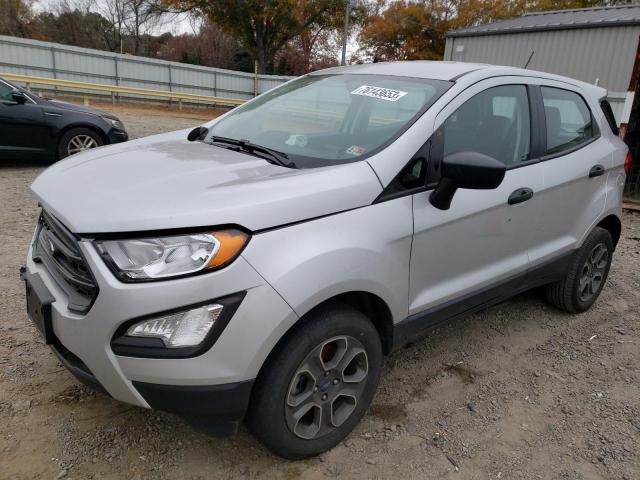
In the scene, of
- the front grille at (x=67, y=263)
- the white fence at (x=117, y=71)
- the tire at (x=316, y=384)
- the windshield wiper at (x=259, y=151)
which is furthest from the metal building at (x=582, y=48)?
the white fence at (x=117, y=71)

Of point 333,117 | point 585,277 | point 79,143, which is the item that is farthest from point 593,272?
point 79,143

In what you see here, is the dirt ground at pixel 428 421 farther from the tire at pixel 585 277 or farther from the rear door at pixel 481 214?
the rear door at pixel 481 214

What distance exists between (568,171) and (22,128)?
22.9ft

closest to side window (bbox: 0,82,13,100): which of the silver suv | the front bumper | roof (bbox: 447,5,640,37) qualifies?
the silver suv

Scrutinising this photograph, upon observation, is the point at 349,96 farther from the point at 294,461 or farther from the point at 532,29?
the point at 532,29

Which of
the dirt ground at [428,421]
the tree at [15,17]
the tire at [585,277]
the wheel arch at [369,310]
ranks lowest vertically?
the dirt ground at [428,421]

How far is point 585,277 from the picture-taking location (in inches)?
152

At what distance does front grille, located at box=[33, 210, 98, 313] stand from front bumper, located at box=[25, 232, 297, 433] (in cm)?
5

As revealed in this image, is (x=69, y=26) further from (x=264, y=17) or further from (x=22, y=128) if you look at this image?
(x=22, y=128)

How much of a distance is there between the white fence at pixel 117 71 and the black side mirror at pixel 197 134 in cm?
2176

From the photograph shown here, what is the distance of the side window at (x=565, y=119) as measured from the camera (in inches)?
129

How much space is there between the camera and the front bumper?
179 cm

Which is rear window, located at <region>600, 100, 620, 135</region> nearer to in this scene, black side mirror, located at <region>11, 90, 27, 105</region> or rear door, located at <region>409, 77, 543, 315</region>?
rear door, located at <region>409, 77, 543, 315</region>

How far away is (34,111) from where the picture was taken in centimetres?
726
